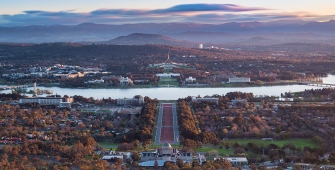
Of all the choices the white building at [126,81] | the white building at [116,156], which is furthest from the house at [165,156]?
the white building at [126,81]

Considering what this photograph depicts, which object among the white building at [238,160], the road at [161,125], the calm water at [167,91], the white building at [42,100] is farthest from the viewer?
the calm water at [167,91]

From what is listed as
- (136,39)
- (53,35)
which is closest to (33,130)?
(136,39)

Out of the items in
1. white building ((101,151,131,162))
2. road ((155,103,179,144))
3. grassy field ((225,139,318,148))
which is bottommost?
white building ((101,151,131,162))

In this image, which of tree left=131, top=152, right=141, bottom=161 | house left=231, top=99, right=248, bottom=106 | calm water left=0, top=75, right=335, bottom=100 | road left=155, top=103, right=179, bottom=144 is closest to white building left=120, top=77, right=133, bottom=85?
calm water left=0, top=75, right=335, bottom=100

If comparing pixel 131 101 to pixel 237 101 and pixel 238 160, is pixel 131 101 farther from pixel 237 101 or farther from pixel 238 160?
pixel 238 160

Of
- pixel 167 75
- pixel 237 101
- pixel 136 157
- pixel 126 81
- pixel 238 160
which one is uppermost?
pixel 167 75

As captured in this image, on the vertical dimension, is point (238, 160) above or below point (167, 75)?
below

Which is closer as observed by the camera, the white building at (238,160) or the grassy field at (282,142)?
the white building at (238,160)

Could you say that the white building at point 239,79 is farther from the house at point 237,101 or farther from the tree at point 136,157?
the tree at point 136,157

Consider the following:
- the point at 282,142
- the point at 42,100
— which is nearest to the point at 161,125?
the point at 282,142

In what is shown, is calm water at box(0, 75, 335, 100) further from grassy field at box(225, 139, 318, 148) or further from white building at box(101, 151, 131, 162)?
white building at box(101, 151, 131, 162)

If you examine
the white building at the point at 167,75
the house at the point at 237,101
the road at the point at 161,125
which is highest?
the white building at the point at 167,75

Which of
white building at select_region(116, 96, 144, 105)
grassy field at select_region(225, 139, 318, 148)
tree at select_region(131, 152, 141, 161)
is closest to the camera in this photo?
tree at select_region(131, 152, 141, 161)
